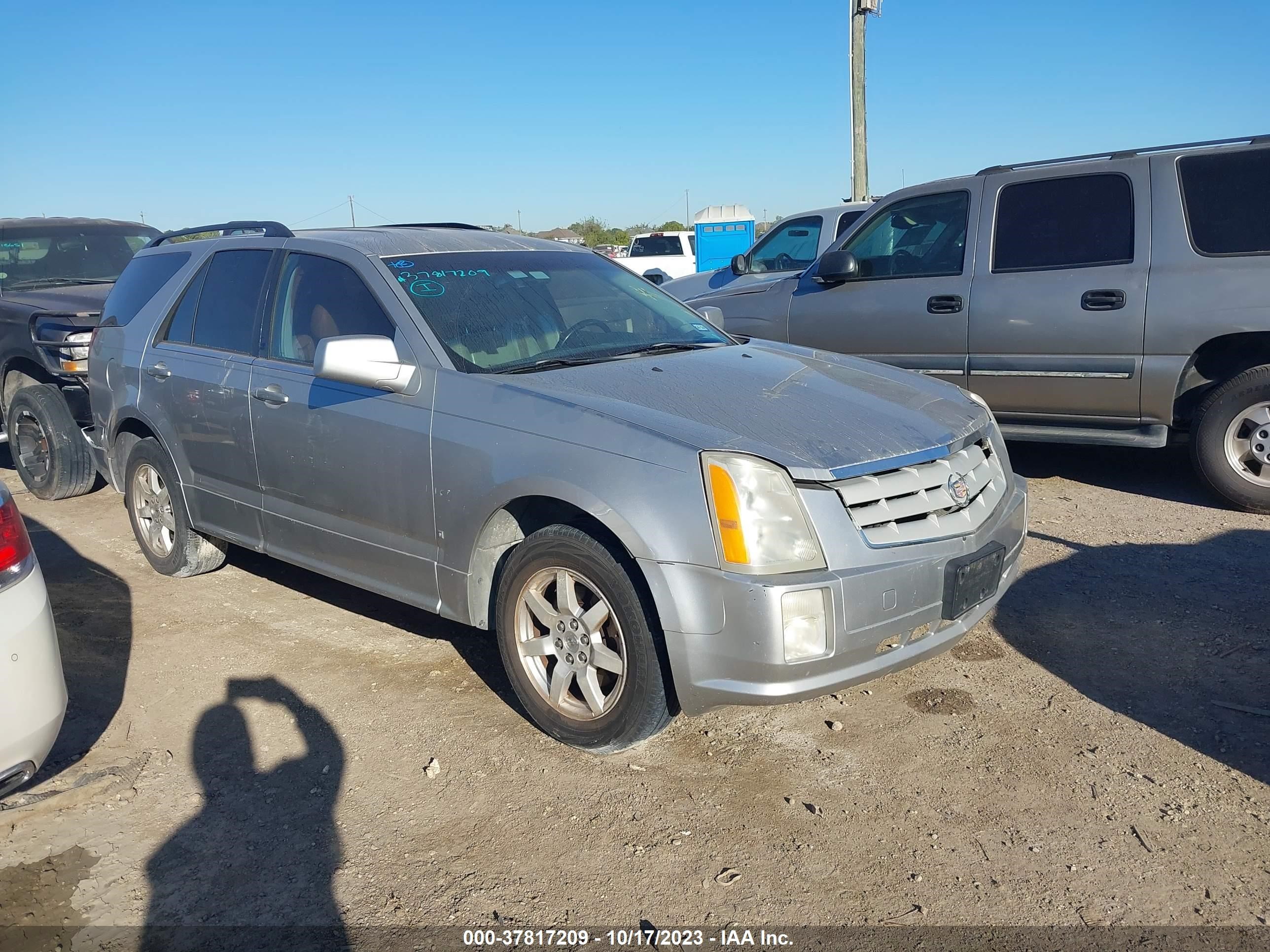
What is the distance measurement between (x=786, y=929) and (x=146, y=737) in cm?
253

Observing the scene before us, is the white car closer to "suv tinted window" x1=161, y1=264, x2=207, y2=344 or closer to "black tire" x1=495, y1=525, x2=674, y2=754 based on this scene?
"black tire" x1=495, y1=525, x2=674, y2=754

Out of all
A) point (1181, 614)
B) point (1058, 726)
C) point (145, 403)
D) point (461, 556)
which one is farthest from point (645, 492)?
point (145, 403)

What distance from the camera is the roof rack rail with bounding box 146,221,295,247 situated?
201 inches

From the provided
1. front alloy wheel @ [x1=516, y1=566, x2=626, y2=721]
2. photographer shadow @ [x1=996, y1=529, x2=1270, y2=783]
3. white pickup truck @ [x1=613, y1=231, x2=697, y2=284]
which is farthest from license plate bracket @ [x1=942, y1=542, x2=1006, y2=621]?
white pickup truck @ [x1=613, y1=231, x2=697, y2=284]

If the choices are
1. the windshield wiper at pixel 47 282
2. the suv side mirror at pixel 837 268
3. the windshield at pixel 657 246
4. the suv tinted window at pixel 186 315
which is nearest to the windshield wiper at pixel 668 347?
the suv tinted window at pixel 186 315

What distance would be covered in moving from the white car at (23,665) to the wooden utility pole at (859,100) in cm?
1245

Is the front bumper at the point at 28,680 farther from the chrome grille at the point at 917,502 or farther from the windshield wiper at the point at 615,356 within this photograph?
the chrome grille at the point at 917,502

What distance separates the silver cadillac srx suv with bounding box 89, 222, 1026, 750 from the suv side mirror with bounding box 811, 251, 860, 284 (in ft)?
7.46

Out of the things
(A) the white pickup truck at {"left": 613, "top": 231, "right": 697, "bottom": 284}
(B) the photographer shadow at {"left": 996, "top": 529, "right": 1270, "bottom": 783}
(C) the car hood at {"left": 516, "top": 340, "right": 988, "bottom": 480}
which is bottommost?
(B) the photographer shadow at {"left": 996, "top": 529, "right": 1270, "bottom": 783}

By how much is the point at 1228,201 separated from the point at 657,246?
61.5 ft

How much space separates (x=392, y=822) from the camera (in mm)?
3262

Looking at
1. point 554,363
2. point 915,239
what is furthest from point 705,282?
point 554,363

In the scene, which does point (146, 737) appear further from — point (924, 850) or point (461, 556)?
point (924, 850)

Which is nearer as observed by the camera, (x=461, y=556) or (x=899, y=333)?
(x=461, y=556)
